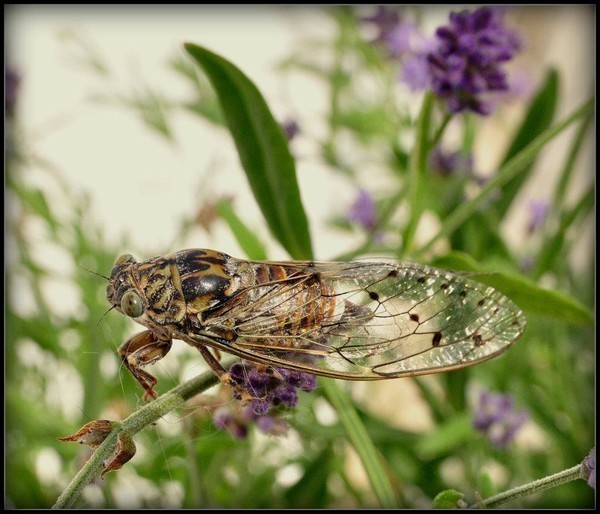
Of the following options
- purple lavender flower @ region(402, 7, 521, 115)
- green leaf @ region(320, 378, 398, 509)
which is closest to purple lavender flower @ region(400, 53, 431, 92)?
purple lavender flower @ region(402, 7, 521, 115)

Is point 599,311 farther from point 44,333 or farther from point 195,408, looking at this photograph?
point 44,333

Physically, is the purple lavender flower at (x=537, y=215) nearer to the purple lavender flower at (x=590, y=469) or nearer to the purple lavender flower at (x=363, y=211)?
the purple lavender flower at (x=363, y=211)

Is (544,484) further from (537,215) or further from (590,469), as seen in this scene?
(537,215)

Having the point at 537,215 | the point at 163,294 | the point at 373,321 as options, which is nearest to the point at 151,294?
the point at 163,294

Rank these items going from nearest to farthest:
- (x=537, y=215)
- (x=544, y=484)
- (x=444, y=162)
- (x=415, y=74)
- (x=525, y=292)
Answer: (x=544, y=484) → (x=525, y=292) → (x=415, y=74) → (x=444, y=162) → (x=537, y=215)

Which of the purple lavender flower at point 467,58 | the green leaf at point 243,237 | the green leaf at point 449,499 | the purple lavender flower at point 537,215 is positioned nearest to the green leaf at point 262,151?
the green leaf at point 243,237

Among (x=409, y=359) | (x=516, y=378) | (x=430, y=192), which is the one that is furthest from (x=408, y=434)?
(x=409, y=359)

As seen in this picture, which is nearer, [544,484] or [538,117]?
[544,484]
